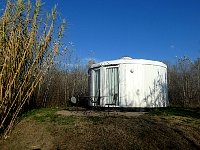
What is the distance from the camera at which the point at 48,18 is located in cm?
693

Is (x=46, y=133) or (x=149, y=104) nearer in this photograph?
(x=46, y=133)

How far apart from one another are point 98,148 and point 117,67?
7433 millimetres

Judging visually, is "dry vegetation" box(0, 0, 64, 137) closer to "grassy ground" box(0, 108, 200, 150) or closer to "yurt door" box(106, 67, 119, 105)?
"grassy ground" box(0, 108, 200, 150)

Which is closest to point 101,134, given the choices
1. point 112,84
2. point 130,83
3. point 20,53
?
point 20,53

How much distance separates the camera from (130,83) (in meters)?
12.8

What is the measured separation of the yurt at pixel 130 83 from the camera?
12.8 metres

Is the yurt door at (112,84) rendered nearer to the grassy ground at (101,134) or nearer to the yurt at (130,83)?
the yurt at (130,83)

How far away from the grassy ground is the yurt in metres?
4.39

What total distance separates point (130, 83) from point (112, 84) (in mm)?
904

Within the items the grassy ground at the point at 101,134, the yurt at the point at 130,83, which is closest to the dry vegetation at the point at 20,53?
the grassy ground at the point at 101,134

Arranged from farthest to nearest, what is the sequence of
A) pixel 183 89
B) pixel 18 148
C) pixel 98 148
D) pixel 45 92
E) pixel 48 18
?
pixel 183 89 → pixel 45 92 → pixel 48 18 → pixel 18 148 → pixel 98 148

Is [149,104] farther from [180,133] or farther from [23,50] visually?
[23,50]

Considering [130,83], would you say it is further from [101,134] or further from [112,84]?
[101,134]

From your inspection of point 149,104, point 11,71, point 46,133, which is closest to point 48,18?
point 11,71
